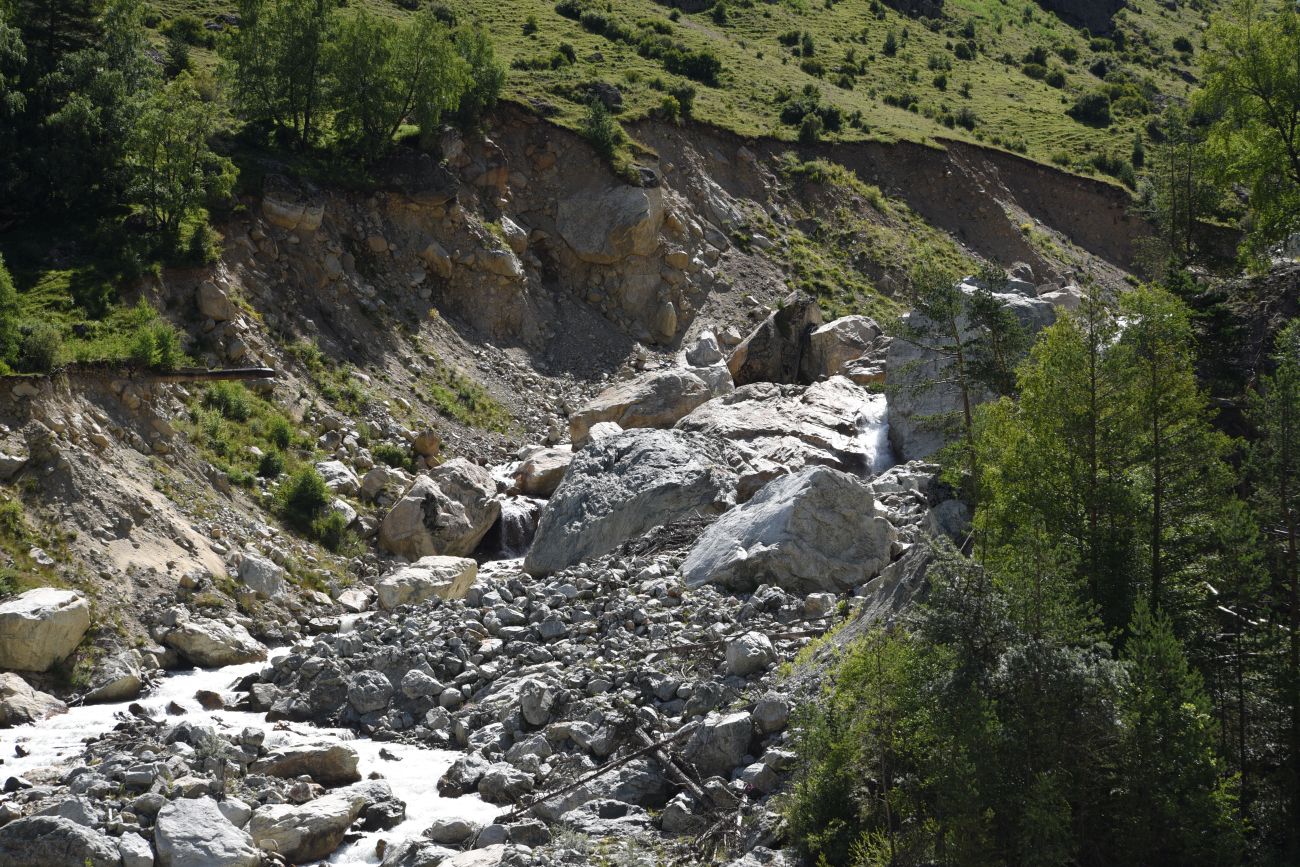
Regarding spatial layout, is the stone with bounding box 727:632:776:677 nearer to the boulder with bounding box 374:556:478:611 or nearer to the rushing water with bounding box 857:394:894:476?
the boulder with bounding box 374:556:478:611

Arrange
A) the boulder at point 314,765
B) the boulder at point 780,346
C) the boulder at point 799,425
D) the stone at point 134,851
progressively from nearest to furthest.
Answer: the stone at point 134,851 < the boulder at point 314,765 < the boulder at point 799,425 < the boulder at point 780,346

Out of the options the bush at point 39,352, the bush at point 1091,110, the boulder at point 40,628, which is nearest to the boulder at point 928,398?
the boulder at point 40,628

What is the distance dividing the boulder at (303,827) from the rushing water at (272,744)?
0.31 m

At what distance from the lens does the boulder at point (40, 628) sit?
84.5 feet

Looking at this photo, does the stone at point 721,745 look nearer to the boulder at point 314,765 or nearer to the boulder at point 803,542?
the boulder at point 314,765

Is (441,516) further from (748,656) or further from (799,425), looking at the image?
(748,656)

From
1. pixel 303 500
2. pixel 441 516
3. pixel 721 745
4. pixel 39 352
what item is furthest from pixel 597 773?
Result: pixel 39 352

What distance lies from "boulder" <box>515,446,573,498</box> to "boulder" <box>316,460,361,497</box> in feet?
21.1

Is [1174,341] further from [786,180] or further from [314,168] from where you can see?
[786,180]

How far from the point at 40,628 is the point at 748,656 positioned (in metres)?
16.5

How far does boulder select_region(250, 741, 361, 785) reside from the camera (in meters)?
20.5

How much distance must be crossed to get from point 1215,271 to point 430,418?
29.5 m

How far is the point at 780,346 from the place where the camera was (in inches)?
2084

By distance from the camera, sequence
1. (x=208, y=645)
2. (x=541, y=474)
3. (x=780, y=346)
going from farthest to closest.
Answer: (x=780, y=346) < (x=541, y=474) < (x=208, y=645)
